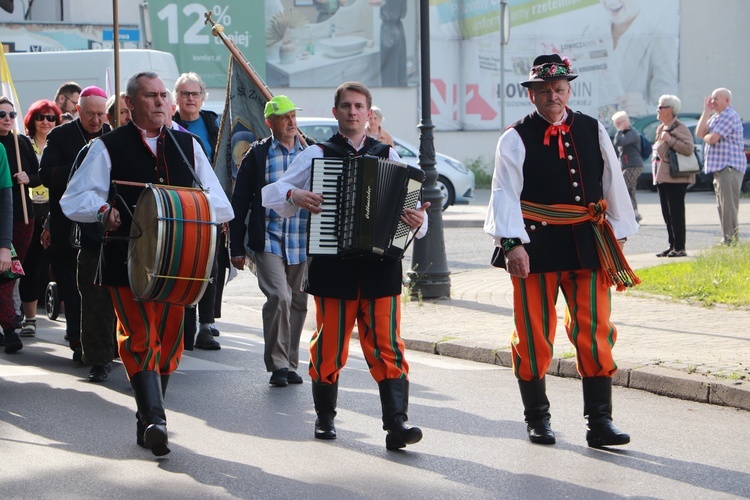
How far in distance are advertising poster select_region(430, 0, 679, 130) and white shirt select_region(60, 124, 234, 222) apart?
29602 millimetres

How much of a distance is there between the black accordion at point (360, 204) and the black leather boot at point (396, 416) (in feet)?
2.24

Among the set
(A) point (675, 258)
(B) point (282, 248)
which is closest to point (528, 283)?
(B) point (282, 248)

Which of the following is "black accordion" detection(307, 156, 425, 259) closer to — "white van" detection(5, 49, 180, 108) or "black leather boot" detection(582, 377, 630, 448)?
"black leather boot" detection(582, 377, 630, 448)

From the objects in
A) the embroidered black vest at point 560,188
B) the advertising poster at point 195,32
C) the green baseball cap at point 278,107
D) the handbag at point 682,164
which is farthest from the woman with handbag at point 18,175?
the advertising poster at point 195,32

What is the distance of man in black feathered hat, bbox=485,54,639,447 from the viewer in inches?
253

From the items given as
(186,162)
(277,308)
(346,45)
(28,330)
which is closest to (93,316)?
(277,308)

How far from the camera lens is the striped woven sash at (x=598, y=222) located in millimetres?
6484

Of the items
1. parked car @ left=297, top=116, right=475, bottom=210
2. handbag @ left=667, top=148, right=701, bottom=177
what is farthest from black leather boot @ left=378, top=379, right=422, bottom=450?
parked car @ left=297, top=116, right=475, bottom=210

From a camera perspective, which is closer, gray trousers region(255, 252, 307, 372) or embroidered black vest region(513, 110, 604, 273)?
embroidered black vest region(513, 110, 604, 273)

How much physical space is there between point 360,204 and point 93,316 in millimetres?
3178

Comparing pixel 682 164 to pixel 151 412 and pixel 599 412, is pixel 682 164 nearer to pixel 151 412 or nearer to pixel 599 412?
pixel 599 412

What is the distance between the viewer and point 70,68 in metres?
18.6

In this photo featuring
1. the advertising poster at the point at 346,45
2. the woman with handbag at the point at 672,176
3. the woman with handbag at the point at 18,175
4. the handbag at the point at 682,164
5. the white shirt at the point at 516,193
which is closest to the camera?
the white shirt at the point at 516,193

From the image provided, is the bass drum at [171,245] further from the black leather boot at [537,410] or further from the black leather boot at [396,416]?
the black leather boot at [537,410]
